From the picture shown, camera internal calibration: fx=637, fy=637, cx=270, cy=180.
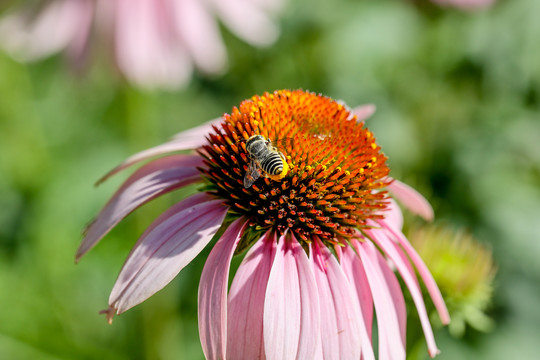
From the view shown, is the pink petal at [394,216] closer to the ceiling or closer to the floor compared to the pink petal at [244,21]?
closer to the floor

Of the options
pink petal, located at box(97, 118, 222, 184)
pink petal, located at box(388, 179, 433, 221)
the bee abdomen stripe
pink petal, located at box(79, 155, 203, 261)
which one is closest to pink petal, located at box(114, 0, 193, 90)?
pink petal, located at box(97, 118, 222, 184)

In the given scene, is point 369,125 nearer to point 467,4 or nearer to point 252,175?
point 467,4

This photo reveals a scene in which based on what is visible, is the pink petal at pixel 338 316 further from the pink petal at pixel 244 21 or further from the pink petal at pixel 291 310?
the pink petal at pixel 244 21

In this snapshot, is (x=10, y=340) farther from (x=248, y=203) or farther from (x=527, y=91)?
(x=527, y=91)

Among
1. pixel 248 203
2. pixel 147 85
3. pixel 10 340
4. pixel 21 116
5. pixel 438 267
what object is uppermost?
pixel 21 116

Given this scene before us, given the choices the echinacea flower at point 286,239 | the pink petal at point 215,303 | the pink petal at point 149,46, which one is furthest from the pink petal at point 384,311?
the pink petal at point 149,46

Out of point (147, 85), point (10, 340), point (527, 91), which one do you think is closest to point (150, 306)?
point (10, 340)

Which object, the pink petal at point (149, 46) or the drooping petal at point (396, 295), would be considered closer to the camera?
the drooping petal at point (396, 295)
